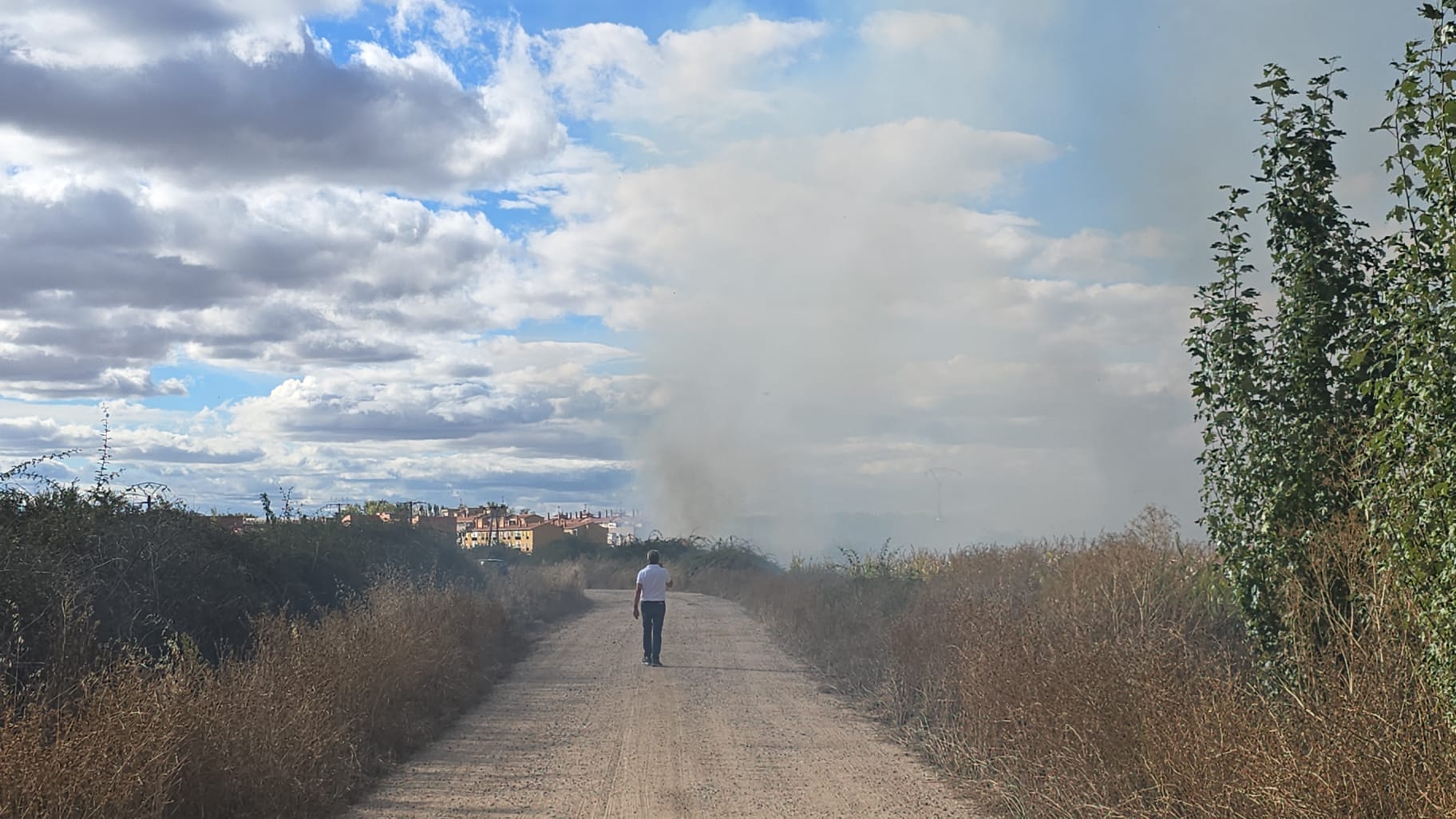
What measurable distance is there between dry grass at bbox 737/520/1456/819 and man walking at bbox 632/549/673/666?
4.62m

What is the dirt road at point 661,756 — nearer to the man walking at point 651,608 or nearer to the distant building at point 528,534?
the man walking at point 651,608

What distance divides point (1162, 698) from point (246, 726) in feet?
22.8

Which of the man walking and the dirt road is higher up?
the man walking

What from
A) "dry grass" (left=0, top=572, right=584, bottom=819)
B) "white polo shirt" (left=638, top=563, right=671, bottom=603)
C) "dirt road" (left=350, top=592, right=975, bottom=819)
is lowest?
"dirt road" (left=350, top=592, right=975, bottom=819)

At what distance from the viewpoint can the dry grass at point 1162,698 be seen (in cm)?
580

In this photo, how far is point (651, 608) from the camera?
65.7ft

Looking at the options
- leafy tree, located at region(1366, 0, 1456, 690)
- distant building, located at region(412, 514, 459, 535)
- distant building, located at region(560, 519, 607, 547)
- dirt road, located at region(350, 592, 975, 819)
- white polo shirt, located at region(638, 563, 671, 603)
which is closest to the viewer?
leafy tree, located at region(1366, 0, 1456, 690)

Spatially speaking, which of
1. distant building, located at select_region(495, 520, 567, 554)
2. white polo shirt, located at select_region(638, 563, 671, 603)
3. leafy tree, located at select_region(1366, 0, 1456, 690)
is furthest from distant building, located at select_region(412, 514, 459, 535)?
leafy tree, located at select_region(1366, 0, 1456, 690)

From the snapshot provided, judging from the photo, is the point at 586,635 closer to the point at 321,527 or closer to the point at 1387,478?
the point at 321,527

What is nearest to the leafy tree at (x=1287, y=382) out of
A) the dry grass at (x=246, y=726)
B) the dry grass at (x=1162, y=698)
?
the dry grass at (x=1162, y=698)

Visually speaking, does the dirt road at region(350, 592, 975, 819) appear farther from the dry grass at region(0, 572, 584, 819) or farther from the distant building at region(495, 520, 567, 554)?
the distant building at region(495, 520, 567, 554)

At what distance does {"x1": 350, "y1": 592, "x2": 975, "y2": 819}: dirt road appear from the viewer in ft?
30.3

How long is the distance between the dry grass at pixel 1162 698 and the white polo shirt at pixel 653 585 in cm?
493

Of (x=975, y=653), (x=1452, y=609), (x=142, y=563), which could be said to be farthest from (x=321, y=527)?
(x=1452, y=609)
